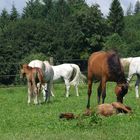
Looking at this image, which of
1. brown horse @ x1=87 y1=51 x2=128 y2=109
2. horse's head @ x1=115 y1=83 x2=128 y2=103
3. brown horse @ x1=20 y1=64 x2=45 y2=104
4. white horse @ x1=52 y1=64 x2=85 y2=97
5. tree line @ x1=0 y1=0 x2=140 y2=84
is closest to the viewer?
horse's head @ x1=115 y1=83 x2=128 y2=103

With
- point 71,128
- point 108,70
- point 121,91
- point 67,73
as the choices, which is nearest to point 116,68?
point 108,70

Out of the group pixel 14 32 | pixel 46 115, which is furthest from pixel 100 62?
pixel 14 32

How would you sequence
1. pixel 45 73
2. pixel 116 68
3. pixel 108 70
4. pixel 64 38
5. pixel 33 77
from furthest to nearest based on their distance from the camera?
pixel 64 38 < pixel 45 73 < pixel 33 77 < pixel 108 70 < pixel 116 68

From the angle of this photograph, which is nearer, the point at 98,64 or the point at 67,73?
the point at 98,64

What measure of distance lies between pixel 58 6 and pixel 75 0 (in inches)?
221

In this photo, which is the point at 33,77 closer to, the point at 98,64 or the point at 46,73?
the point at 46,73

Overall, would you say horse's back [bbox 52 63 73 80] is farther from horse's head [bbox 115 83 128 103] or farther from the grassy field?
the grassy field

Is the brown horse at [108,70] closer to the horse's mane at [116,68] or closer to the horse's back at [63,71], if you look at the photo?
the horse's mane at [116,68]

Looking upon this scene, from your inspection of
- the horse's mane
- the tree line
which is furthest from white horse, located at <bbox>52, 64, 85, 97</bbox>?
the tree line

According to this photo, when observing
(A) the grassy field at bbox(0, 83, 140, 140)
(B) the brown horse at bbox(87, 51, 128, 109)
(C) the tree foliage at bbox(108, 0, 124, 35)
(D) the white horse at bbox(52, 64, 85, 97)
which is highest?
(C) the tree foliage at bbox(108, 0, 124, 35)

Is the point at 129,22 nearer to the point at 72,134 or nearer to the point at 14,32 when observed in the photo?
the point at 14,32

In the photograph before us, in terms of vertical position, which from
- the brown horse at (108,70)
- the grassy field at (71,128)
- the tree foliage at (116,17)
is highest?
the tree foliage at (116,17)

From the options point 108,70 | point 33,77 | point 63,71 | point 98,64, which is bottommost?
point 63,71

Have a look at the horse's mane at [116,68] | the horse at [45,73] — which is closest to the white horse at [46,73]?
the horse at [45,73]
